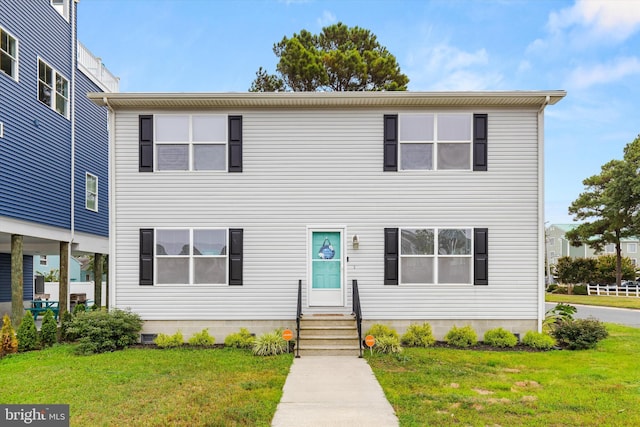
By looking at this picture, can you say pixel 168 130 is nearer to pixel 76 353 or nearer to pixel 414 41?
pixel 76 353

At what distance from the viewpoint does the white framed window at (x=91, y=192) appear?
49.6ft

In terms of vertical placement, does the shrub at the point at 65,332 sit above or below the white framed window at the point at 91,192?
below

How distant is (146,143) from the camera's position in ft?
33.8

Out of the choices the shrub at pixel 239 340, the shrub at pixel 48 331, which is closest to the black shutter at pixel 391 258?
the shrub at pixel 239 340

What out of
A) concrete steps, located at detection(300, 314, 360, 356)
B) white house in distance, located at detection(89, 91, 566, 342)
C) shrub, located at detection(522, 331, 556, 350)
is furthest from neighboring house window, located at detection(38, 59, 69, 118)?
shrub, located at detection(522, 331, 556, 350)

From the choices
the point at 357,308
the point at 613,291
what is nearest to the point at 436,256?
the point at 357,308

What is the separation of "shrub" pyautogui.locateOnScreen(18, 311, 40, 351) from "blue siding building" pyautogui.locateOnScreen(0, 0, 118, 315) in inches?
48.7

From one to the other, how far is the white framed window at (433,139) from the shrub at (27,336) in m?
9.01

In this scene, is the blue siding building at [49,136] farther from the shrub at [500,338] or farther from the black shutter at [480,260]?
the shrub at [500,338]

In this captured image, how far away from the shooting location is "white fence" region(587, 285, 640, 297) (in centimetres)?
3091

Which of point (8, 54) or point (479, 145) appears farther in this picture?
point (8, 54)

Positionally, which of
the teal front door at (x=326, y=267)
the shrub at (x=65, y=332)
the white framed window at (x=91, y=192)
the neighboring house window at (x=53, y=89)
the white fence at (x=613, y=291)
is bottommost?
the white fence at (x=613, y=291)

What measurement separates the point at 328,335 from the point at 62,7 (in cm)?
1305

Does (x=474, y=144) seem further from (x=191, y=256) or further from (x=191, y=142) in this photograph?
(x=191, y=256)
